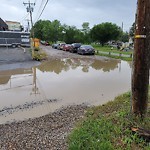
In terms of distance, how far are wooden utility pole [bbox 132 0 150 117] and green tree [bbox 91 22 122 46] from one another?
178 ft

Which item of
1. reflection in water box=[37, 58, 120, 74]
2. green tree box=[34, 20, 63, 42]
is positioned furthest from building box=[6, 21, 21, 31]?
reflection in water box=[37, 58, 120, 74]

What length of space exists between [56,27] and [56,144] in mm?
82950

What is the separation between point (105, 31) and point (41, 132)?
54.2m

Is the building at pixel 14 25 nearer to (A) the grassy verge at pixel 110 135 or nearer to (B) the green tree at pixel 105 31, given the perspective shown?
(B) the green tree at pixel 105 31

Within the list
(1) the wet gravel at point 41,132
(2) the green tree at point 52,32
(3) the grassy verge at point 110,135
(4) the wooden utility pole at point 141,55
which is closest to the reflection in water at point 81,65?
(1) the wet gravel at point 41,132

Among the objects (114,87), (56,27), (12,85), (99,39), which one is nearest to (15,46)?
(99,39)

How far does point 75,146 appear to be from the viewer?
4477 millimetres

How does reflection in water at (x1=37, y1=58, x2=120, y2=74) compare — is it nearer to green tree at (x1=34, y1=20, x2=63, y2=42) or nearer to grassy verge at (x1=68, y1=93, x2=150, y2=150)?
grassy verge at (x1=68, y1=93, x2=150, y2=150)

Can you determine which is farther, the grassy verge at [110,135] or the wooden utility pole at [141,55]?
the wooden utility pole at [141,55]

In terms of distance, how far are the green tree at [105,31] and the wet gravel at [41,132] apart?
52289mm

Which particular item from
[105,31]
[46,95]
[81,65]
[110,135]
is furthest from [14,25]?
[110,135]

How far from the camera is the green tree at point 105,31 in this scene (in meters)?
57.7

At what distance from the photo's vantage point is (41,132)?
18.8 ft

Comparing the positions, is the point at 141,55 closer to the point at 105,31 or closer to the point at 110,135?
the point at 110,135
